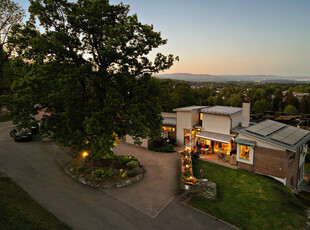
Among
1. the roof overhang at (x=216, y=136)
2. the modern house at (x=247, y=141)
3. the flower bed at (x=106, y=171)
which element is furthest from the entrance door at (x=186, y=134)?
the flower bed at (x=106, y=171)

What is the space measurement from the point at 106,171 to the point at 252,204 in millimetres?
11063

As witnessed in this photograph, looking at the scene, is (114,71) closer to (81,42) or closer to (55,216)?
(81,42)

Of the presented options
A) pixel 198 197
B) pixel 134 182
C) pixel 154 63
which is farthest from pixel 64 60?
pixel 198 197

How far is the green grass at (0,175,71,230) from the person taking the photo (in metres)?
8.45

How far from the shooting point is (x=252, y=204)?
12383 millimetres

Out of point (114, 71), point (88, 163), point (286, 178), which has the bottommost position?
point (286, 178)

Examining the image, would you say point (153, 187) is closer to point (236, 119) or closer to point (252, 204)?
point (252, 204)

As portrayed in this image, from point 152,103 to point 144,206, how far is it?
24.3 feet

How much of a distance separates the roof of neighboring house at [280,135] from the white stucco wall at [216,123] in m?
3.38

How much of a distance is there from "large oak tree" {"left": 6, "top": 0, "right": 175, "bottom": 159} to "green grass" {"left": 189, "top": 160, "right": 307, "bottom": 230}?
6.73 meters

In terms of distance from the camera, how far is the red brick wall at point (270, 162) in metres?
15.8

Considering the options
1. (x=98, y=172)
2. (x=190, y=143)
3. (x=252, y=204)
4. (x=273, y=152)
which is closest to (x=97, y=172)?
(x=98, y=172)

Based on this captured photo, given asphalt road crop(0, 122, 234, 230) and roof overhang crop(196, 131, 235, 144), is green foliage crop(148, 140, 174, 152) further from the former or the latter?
asphalt road crop(0, 122, 234, 230)

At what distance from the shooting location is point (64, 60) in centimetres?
1318
